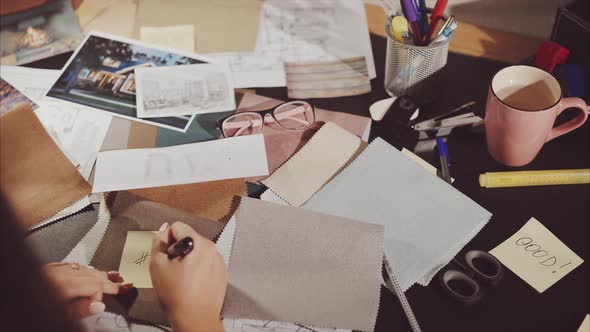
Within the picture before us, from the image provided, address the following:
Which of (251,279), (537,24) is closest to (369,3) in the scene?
(537,24)

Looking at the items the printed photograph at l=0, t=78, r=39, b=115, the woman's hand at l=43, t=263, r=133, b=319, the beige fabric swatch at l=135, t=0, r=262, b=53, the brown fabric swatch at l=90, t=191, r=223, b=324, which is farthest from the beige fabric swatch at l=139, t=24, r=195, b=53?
the woman's hand at l=43, t=263, r=133, b=319

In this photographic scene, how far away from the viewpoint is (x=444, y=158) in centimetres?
85

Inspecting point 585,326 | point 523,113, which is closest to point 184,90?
point 523,113

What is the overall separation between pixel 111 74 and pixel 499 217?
2.25ft

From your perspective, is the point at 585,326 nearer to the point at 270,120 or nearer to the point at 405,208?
the point at 405,208

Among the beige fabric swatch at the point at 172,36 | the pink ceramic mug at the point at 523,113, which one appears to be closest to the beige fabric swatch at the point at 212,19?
the beige fabric swatch at the point at 172,36

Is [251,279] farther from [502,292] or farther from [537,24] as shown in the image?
[537,24]

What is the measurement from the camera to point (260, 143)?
878mm

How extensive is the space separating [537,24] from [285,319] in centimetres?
76

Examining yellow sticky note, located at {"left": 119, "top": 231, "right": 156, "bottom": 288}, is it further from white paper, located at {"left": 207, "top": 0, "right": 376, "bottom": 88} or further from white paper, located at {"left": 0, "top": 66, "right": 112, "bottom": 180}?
white paper, located at {"left": 207, "top": 0, "right": 376, "bottom": 88}

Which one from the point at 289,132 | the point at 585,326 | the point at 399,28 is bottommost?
the point at 585,326

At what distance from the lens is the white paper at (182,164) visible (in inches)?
32.9

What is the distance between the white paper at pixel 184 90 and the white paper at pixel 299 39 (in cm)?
3

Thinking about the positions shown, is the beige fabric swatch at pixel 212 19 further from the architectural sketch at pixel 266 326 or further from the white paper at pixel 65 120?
the architectural sketch at pixel 266 326
